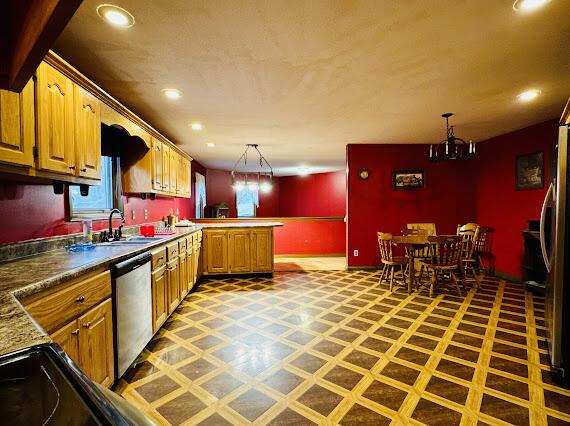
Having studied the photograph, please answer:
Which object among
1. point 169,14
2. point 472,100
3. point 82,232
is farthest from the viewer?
point 472,100

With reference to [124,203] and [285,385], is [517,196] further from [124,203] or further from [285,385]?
[124,203]

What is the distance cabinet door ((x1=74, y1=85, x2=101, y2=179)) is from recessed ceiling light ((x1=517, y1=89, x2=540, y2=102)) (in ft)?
13.5

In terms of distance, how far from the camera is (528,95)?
314cm

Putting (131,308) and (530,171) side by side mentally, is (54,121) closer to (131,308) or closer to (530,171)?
(131,308)

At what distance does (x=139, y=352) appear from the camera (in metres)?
2.19

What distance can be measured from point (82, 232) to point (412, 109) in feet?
12.5

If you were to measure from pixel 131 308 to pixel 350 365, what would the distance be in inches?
65.5

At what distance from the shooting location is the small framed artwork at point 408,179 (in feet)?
18.1

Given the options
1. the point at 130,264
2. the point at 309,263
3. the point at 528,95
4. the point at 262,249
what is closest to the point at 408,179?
the point at 528,95

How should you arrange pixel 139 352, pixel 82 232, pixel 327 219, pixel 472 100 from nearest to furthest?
pixel 139 352, pixel 82 232, pixel 472 100, pixel 327 219

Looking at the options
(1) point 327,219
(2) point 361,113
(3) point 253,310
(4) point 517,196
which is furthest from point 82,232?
(4) point 517,196

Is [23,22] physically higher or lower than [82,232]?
higher

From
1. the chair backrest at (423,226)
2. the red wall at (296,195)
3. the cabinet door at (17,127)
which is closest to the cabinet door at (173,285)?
the cabinet door at (17,127)

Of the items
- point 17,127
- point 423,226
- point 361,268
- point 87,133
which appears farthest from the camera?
point 361,268
